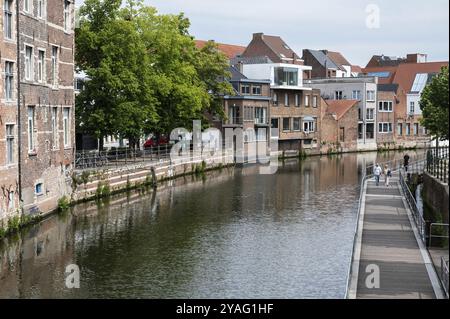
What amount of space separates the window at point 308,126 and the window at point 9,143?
2047 inches

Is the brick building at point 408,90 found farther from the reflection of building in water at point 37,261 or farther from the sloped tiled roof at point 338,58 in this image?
the reflection of building in water at point 37,261

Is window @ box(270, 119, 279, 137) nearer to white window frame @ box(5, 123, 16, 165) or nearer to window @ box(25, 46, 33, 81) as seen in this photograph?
window @ box(25, 46, 33, 81)

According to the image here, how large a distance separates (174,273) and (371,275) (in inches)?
252

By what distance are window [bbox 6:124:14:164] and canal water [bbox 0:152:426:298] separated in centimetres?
300

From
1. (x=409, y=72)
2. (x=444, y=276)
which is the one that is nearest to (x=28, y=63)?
(x=444, y=276)

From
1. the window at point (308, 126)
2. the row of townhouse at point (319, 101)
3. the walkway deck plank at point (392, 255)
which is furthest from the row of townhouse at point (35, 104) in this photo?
the window at point (308, 126)

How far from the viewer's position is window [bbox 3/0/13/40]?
2711 cm

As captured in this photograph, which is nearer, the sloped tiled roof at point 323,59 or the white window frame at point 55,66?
the white window frame at point 55,66

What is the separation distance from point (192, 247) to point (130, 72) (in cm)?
1984

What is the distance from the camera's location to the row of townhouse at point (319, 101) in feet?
228

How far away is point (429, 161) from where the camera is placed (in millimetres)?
38719

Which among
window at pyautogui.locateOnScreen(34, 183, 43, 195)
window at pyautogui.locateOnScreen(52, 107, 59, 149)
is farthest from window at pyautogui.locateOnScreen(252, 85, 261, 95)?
window at pyautogui.locateOnScreen(34, 183, 43, 195)

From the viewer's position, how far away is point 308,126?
78.1 metres
